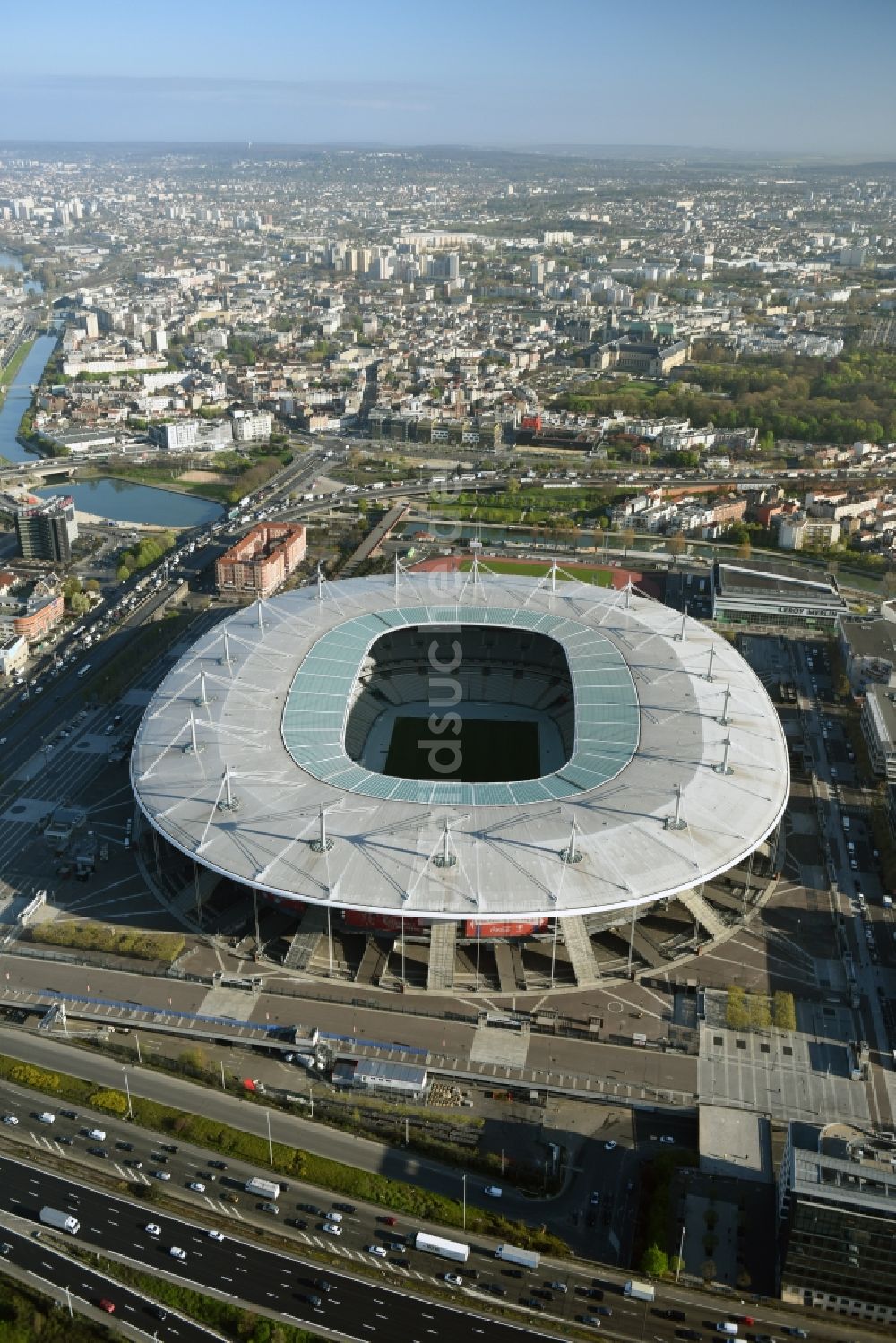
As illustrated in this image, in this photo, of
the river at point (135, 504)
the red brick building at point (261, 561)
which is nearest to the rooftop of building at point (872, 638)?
the red brick building at point (261, 561)

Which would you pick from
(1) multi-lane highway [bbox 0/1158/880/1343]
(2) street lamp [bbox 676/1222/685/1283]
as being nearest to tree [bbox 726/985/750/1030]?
(2) street lamp [bbox 676/1222/685/1283]

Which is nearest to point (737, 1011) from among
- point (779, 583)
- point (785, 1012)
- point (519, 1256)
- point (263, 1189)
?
point (785, 1012)

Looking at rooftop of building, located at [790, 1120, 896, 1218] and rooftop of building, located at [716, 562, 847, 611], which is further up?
rooftop of building, located at [790, 1120, 896, 1218]

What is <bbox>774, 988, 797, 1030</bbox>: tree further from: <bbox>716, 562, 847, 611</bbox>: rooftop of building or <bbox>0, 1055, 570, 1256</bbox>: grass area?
<bbox>716, 562, 847, 611</bbox>: rooftop of building

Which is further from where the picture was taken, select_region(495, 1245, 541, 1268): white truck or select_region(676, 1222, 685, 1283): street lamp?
select_region(495, 1245, 541, 1268): white truck

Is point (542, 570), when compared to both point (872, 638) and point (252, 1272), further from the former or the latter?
point (252, 1272)

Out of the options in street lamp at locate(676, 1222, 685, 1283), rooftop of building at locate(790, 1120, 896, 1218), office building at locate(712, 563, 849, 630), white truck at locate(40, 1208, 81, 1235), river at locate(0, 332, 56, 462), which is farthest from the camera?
river at locate(0, 332, 56, 462)

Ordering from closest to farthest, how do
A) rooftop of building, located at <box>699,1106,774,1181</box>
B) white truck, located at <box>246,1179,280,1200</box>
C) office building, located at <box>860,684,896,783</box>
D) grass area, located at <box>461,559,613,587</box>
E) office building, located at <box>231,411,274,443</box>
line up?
white truck, located at <box>246,1179,280,1200</box> → rooftop of building, located at <box>699,1106,774,1181</box> → office building, located at <box>860,684,896,783</box> → grass area, located at <box>461,559,613,587</box> → office building, located at <box>231,411,274,443</box>
